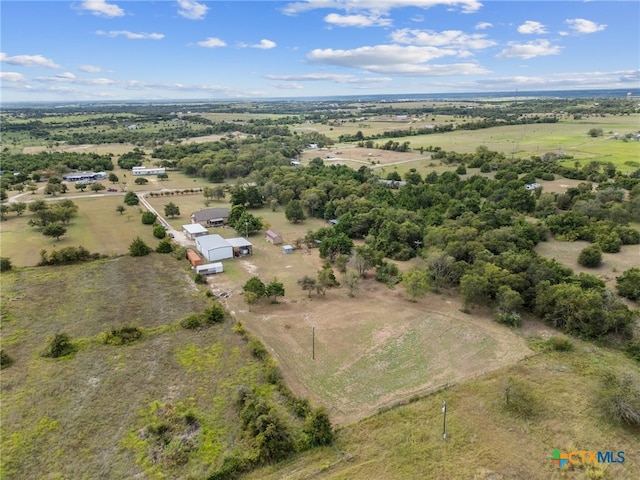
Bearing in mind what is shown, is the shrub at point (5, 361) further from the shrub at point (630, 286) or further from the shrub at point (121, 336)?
the shrub at point (630, 286)

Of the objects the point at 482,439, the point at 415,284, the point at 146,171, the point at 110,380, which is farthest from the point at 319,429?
the point at 146,171

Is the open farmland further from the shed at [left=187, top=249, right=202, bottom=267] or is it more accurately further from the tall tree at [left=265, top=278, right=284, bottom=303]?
the shed at [left=187, top=249, right=202, bottom=267]

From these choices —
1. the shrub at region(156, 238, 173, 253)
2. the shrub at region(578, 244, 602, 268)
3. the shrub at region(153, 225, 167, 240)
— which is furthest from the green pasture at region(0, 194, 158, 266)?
the shrub at region(578, 244, 602, 268)

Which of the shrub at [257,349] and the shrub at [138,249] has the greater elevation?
the shrub at [138,249]

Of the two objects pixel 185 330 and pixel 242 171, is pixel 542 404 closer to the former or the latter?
pixel 185 330

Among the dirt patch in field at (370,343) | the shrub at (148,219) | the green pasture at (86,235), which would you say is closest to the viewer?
the dirt patch in field at (370,343)

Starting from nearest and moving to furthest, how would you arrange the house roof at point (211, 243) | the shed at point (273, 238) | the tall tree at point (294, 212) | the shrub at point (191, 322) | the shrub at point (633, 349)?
the shrub at point (633, 349), the shrub at point (191, 322), the house roof at point (211, 243), the shed at point (273, 238), the tall tree at point (294, 212)

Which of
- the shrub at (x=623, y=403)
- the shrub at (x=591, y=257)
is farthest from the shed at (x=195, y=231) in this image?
the shrub at (x=623, y=403)
